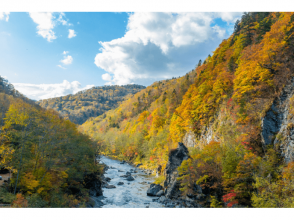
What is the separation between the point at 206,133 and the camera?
30.8m

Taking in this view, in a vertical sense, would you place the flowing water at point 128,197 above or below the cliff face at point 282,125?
below

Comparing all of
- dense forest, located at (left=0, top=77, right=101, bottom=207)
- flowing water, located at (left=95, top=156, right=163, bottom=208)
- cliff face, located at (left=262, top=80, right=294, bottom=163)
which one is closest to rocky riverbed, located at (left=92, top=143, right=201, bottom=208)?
flowing water, located at (left=95, top=156, right=163, bottom=208)

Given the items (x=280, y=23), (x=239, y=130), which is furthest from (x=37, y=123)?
(x=280, y=23)

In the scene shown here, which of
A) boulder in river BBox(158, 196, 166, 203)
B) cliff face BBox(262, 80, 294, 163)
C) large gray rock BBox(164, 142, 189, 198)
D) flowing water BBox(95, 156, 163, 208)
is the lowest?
flowing water BBox(95, 156, 163, 208)

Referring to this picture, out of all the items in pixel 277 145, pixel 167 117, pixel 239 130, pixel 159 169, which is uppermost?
pixel 167 117

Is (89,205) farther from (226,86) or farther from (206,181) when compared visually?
(226,86)

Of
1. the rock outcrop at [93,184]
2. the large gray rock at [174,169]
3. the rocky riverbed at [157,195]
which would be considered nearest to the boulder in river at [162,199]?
the rocky riverbed at [157,195]

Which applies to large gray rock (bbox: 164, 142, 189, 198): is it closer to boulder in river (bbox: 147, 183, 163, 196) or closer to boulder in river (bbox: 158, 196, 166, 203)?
boulder in river (bbox: 158, 196, 166, 203)

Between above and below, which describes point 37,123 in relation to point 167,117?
below

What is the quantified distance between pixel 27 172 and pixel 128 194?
619 inches

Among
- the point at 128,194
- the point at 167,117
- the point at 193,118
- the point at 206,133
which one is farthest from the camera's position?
the point at 167,117

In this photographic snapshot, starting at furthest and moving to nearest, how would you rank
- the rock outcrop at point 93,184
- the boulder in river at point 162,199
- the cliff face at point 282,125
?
the rock outcrop at point 93,184 → the boulder in river at point 162,199 → the cliff face at point 282,125

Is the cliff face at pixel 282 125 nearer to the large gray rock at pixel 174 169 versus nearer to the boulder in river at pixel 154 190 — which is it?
the large gray rock at pixel 174 169

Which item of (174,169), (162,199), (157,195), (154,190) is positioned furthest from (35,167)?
(174,169)
